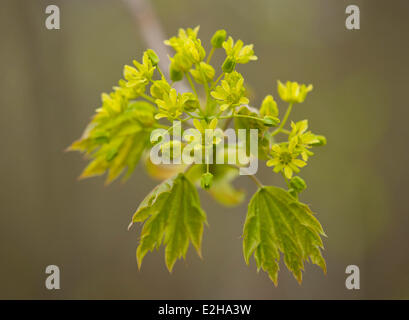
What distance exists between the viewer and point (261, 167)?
10.3 feet

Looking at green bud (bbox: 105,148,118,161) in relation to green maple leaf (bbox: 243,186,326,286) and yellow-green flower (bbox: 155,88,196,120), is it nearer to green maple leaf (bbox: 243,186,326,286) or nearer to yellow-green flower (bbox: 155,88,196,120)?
yellow-green flower (bbox: 155,88,196,120)

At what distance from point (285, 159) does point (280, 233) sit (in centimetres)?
24

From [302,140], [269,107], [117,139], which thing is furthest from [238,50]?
[117,139]

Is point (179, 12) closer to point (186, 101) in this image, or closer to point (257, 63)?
point (257, 63)

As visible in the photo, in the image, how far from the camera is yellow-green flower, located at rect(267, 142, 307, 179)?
971 mm

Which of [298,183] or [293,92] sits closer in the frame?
[298,183]

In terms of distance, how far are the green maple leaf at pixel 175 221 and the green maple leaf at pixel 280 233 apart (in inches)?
6.2

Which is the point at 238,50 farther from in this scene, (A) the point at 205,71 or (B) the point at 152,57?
(B) the point at 152,57

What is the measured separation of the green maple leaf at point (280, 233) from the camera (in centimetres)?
105

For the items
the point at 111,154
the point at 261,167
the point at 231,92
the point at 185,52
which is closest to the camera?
the point at 231,92

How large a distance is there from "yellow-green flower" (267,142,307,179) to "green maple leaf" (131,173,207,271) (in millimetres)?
271

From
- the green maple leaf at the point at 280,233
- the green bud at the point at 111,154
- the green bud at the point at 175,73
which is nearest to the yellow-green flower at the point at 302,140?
the green maple leaf at the point at 280,233

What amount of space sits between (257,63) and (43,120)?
1980mm

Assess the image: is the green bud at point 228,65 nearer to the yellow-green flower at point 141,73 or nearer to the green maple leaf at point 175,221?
the yellow-green flower at point 141,73
